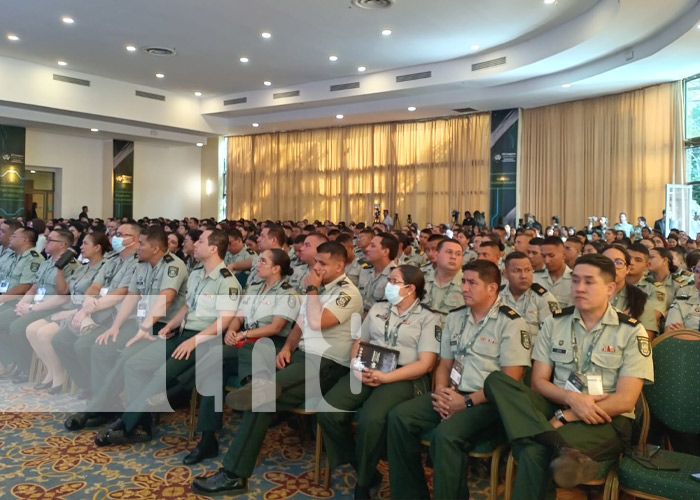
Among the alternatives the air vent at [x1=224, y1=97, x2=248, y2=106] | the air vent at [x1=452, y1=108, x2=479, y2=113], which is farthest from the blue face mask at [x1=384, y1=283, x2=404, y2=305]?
the air vent at [x1=224, y1=97, x2=248, y2=106]

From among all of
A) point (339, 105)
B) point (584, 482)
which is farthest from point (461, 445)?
point (339, 105)

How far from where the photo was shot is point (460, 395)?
275 centimetres

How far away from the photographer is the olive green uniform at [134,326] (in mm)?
3840

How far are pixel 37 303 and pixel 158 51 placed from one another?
29.9ft

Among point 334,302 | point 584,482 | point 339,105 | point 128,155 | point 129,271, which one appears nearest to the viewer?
point 584,482

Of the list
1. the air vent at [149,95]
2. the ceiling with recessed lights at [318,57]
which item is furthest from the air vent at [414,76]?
the air vent at [149,95]

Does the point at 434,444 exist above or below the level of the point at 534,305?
below

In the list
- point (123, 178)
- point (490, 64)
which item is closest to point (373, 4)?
point (490, 64)

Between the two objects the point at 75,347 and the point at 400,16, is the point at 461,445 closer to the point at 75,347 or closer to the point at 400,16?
the point at 75,347

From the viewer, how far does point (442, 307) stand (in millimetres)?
4406

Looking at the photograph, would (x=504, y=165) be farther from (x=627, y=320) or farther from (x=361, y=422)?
(x=361, y=422)

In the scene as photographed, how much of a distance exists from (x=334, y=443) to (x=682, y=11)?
9.17m

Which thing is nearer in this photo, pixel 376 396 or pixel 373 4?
pixel 376 396

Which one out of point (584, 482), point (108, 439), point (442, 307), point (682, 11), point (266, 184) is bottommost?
point (108, 439)
